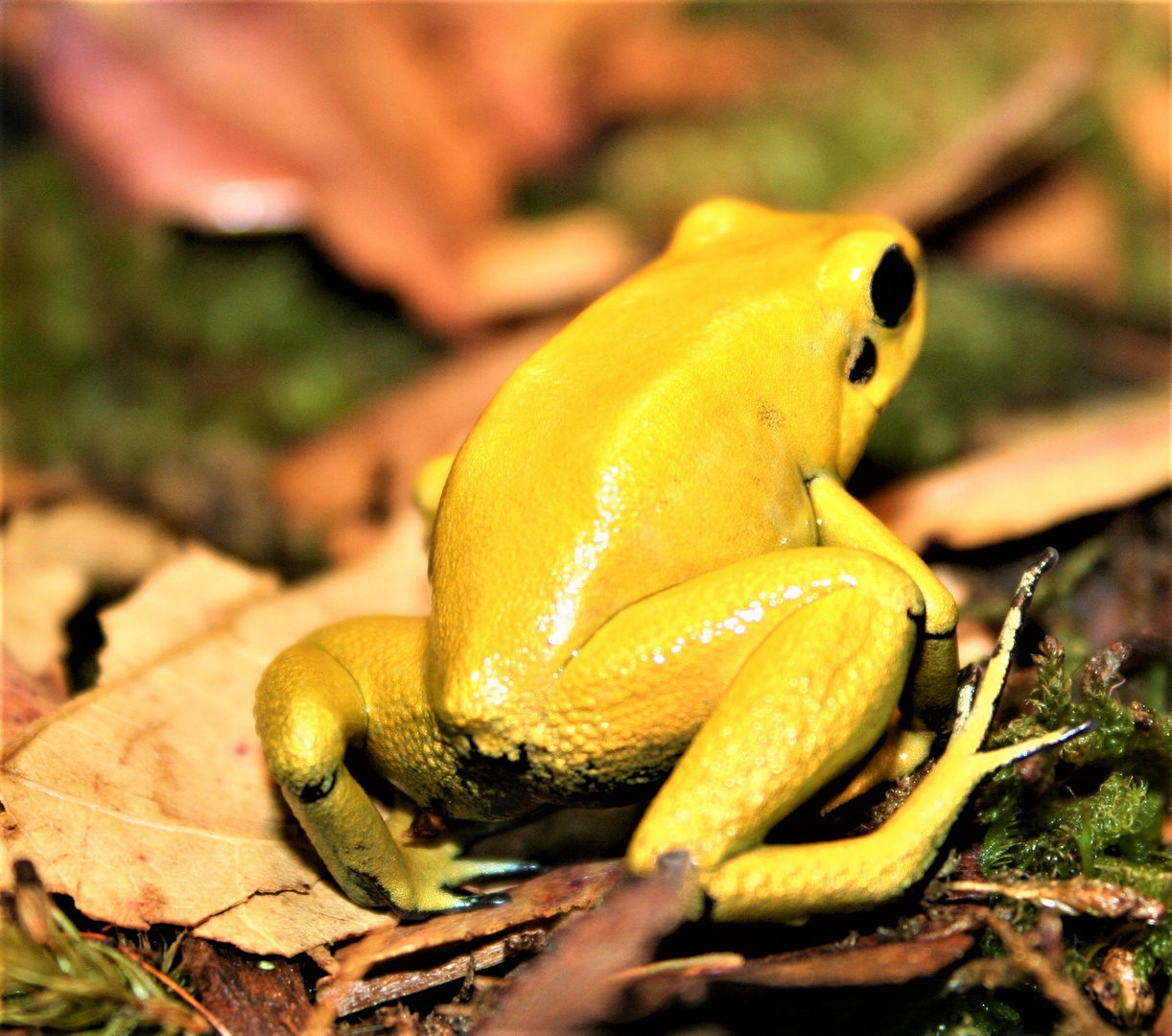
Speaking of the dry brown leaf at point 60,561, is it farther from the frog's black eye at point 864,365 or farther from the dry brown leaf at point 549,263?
the frog's black eye at point 864,365

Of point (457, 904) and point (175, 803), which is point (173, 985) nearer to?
point (175, 803)

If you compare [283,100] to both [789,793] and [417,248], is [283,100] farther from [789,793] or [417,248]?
[789,793]

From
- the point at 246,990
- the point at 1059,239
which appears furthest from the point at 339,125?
the point at 246,990

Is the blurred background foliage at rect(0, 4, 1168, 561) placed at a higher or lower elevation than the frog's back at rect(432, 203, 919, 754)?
higher

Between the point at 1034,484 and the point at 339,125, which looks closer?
the point at 1034,484

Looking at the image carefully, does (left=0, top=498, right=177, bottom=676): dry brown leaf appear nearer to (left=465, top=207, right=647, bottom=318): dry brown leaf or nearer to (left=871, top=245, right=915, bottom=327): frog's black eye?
(left=465, top=207, right=647, bottom=318): dry brown leaf

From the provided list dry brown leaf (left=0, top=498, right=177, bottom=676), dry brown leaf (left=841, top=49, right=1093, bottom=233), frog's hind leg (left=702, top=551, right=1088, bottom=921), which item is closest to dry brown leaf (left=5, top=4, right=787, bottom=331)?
dry brown leaf (left=841, top=49, right=1093, bottom=233)

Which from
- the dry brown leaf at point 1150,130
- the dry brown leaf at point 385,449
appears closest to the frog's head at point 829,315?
the dry brown leaf at point 385,449
